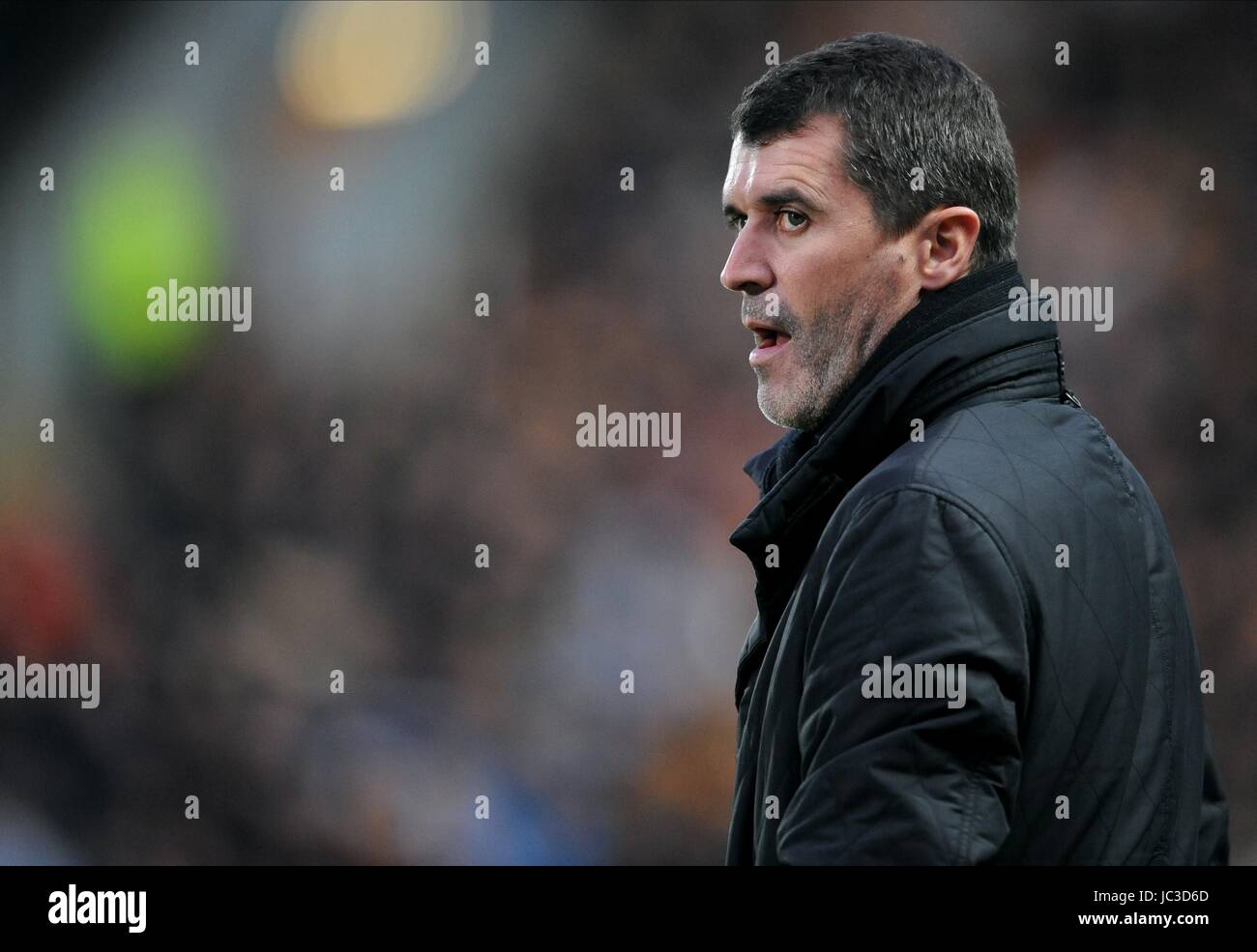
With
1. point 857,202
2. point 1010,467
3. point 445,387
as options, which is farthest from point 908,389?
point 445,387

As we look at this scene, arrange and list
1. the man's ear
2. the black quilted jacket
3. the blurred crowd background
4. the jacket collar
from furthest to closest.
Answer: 1. the blurred crowd background
2. the man's ear
3. the jacket collar
4. the black quilted jacket

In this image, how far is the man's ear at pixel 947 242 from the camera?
1569 millimetres

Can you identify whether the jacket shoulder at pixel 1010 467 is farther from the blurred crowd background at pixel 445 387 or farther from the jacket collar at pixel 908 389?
the blurred crowd background at pixel 445 387

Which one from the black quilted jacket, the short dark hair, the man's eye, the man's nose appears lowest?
the black quilted jacket

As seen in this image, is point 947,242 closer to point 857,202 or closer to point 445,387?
point 857,202

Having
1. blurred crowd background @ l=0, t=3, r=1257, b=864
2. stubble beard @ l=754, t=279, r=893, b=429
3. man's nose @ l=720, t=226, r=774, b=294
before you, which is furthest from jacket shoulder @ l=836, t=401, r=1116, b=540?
blurred crowd background @ l=0, t=3, r=1257, b=864

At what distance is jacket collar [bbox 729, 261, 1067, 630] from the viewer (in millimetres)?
1437

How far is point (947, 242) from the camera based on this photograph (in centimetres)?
Answer: 158

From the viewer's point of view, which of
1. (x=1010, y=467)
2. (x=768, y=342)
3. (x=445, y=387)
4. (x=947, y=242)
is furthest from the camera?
(x=445, y=387)

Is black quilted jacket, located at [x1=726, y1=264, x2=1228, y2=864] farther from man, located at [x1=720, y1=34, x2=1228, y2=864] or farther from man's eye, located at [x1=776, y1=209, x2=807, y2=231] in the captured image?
man's eye, located at [x1=776, y1=209, x2=807, y2=231]

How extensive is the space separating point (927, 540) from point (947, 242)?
48 cm

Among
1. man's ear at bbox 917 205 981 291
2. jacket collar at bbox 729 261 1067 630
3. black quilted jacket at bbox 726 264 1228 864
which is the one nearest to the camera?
black quilted jacket at bbox 726 264 1228 864

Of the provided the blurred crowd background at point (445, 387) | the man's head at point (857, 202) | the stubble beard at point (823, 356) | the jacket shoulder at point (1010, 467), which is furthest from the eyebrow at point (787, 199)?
the blurred crowd background at point (445, 387)

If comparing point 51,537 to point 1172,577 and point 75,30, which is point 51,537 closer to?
point 75,30
